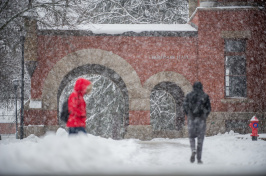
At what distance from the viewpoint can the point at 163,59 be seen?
12.4m

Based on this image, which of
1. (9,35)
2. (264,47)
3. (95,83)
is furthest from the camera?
(95,83)

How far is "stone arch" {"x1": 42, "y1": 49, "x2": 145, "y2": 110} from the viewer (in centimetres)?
1192

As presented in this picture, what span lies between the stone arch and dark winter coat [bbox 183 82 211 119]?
18.5ft

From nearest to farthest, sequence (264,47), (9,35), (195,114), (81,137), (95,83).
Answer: (81,137), (195,114), (9,35), (264,47), (95,83)

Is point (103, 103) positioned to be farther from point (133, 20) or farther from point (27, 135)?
point (27, 135)

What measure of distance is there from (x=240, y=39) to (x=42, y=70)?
8.18 m

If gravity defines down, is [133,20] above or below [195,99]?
above

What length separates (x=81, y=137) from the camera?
17.4ft

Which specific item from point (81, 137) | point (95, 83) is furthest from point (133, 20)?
point (81, 137)

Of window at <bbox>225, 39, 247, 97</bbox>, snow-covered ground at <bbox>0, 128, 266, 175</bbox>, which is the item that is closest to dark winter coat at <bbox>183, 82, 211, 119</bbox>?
snow-covered ground at <bbox>0, 128, 266, 175</bbox>

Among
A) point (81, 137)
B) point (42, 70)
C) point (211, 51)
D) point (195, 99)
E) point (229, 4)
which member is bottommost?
point (81, 137)

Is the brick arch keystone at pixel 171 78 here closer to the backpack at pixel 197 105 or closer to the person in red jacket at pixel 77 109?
the backpack at pixel 197 105

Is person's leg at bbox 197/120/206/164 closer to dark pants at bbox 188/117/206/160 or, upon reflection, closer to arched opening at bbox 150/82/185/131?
dark pants at bbox 188/117/206/160

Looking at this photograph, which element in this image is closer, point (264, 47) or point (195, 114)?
point (195, 114)
